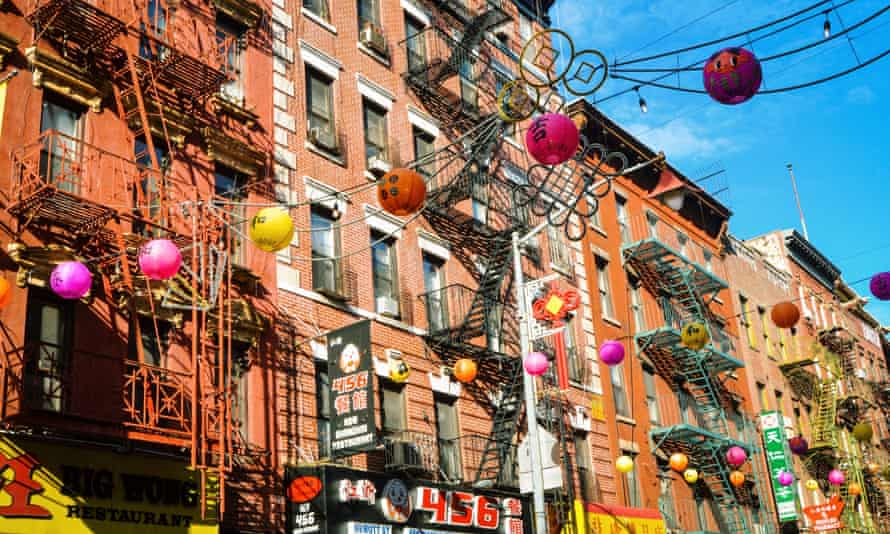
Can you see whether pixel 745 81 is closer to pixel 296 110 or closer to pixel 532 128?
pixel 532 128

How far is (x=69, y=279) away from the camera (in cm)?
1279

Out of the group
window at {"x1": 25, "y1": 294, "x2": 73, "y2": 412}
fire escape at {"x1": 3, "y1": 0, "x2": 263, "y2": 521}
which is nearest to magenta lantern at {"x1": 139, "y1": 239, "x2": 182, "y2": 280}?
fire escape at {"x1": 3, "y1": 0, "x2": 263, "y2": 521}

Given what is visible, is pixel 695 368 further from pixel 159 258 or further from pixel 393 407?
pixel 159 258

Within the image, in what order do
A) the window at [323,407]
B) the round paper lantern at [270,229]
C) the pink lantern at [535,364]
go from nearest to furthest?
the round paper lantern at [270,229] → the window at [323,407] → the pink lantern at [535,364]

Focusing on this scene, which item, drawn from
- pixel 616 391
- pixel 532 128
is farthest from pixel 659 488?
pixel 532 128

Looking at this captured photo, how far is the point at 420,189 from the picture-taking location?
1459cm

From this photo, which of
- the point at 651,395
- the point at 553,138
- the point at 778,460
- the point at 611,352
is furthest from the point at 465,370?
the point at 778,460

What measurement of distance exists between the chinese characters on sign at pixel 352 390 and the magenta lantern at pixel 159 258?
4855 mm

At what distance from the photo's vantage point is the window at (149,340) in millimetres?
15195

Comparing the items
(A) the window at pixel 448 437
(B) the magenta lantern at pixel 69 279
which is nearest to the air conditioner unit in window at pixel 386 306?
Answer: (A) the window at pixel 448 437

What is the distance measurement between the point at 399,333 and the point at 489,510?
4.29m

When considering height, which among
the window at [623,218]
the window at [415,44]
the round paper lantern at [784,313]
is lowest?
the round paper lantern at [784,313]

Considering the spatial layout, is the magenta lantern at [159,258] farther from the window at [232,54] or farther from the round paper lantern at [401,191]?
the window at [232,54]

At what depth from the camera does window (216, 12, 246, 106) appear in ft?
61.8
